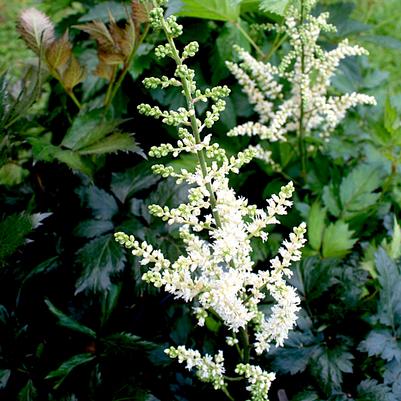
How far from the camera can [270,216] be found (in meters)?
1.37

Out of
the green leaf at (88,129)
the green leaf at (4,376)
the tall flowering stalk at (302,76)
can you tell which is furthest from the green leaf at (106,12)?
the green leaf at (4,376)

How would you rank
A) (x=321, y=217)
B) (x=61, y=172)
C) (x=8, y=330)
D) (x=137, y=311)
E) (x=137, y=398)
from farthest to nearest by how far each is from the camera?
(x=61, y=172), (x=321, y=217), (x=137, y=311), (x=8, y=330), (x=137, y=398)

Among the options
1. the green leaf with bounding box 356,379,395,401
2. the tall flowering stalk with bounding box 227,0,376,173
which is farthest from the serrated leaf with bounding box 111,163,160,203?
the green leaf with bounding box 356,379,395,401

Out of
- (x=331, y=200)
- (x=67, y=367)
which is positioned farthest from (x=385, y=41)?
(x=67, y=367)

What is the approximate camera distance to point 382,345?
1721 millimetres

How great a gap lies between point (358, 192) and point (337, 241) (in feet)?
0.86

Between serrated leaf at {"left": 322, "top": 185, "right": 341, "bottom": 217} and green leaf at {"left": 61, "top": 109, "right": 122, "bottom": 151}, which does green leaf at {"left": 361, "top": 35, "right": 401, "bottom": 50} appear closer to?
serrated leaf at {"left": 322, "top": 185, "right": 341, "bottom": 217}

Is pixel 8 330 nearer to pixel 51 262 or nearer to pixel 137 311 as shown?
pixel 51 262

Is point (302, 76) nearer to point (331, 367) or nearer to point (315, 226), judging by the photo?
A: point (315, 226)

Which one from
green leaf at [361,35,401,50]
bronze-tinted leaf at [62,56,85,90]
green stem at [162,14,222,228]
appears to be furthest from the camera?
green leaf at [361,35,401,50]

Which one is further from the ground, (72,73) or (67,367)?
(72,73)

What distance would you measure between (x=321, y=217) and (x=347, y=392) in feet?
1.99

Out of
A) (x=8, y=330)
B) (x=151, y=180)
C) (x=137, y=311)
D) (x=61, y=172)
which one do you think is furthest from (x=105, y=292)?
(x=61, y=172)

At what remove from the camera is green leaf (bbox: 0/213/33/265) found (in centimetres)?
164
